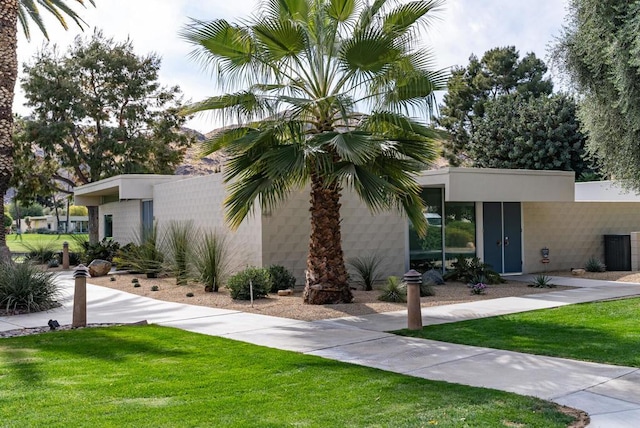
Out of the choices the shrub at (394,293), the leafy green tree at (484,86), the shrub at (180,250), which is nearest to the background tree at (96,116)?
the shrub at (180,250)

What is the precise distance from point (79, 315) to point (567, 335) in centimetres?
763

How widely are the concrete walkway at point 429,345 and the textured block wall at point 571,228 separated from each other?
4730mm

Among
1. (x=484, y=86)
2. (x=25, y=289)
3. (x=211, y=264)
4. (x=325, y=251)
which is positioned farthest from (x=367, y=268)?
(x=484, y=86)

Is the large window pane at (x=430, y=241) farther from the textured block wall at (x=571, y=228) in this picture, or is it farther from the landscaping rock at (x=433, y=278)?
the textured block wall at (x=571, y=228)

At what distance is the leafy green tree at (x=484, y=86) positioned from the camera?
50000mm

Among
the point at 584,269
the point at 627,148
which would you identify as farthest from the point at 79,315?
the point at 584,269

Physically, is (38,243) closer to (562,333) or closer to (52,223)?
(562,333)

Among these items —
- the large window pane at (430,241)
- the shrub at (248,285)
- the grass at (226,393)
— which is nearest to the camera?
the grass at (226,393)

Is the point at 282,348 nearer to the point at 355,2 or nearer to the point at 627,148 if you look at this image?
the point at 355,2

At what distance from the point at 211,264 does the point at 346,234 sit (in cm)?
383

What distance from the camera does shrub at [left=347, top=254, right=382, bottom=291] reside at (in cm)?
1560

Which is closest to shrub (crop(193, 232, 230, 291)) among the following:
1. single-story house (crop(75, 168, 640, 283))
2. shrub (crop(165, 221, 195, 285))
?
shrub (crop(165, 221, 195, 285))

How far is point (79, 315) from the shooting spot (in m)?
10.4

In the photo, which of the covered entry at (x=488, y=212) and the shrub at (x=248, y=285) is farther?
the covered entry at (x=488, y=212)
